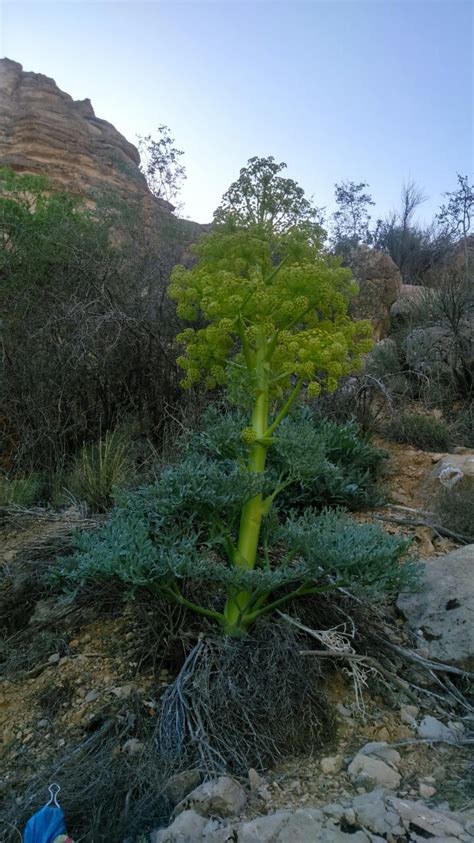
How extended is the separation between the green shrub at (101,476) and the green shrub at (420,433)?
3.03m

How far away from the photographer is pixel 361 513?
189 inches

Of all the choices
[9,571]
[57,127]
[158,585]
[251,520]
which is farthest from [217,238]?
[57,127]

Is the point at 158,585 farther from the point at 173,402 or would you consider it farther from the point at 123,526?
the point at 173,402

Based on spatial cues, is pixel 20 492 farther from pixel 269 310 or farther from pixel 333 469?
pixel 269 310

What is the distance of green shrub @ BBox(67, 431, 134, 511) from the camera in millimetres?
4609

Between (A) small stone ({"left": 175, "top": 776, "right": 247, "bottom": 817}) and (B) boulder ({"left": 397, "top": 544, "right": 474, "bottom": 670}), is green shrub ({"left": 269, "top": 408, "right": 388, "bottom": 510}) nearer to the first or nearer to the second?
(B) boulder ({"left": 397, "top": 544, "right": 474, "bottom": 670})

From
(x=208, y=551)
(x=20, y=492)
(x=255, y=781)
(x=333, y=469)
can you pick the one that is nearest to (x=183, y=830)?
(x=255, y=781)

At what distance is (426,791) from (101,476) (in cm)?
A: 328

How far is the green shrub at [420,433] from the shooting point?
253 inches

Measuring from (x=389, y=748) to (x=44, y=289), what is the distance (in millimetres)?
6023

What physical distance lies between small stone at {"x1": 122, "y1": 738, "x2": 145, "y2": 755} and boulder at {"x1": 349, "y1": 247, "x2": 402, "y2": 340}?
8167 mm

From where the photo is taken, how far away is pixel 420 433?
6422 mm

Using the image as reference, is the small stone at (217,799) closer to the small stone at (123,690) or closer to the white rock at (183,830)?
the white rock at (183,830)

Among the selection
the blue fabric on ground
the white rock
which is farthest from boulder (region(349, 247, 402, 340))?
the blue fabric on ground
